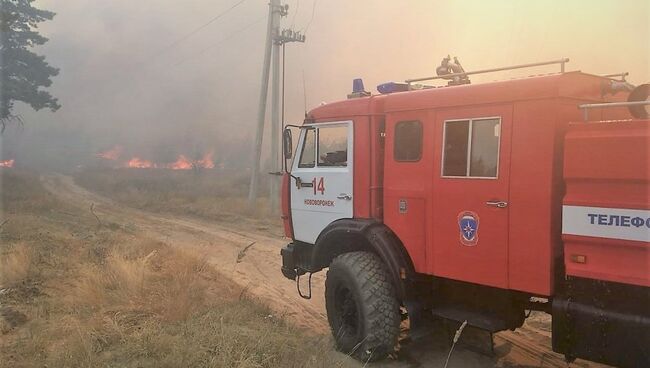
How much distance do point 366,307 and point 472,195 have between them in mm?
1629

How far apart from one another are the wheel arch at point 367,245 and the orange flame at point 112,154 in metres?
75.7

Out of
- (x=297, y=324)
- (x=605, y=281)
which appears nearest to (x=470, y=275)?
(x=605, y=281)

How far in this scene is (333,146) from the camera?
5.97 metres

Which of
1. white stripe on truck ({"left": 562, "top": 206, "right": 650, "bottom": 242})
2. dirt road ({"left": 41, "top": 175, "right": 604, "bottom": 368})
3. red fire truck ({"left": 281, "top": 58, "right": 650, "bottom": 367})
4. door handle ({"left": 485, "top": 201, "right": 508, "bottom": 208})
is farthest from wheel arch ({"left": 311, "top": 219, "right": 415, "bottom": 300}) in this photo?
white stripe on truck ({"left": 562, "top": 206, "right": 650, "bottom": 242})

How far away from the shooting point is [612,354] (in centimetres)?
357

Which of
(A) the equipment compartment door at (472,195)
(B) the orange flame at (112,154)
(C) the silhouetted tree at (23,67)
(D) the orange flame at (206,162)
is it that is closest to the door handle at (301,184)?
(A) the equipment compartment door at (472,195)

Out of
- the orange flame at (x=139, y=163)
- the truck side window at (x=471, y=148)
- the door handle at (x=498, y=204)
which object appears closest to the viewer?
the door handle at (x=498, y=204)

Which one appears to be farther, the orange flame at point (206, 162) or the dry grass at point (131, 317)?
the orange flame at point (206, 162)

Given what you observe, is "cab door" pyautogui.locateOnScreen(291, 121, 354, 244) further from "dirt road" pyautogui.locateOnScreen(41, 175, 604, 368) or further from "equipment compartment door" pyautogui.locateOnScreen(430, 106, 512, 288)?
"dirt road" pyautogui.locateOnScreen(41, 175, 604, 368)

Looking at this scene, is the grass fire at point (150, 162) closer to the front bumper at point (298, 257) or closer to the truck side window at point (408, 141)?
the front bumper at point (298, 257)

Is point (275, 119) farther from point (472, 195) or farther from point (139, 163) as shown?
point (139, 163)

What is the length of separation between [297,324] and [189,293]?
152cm

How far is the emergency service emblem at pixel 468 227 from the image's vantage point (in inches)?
170

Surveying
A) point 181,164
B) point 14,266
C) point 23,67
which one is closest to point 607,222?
point 14,266
